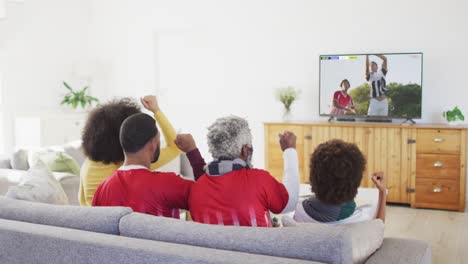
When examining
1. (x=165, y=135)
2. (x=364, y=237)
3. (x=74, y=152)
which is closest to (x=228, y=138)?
(x=165, y=135)

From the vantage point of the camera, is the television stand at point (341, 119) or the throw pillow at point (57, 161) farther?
the television stand at point (341, 119)

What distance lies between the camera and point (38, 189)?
8.55 ft

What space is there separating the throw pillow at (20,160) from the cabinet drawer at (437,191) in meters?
3.66

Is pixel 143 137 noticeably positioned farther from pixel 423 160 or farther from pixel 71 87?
pixel 71 87

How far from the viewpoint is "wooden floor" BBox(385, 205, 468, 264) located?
162 inches

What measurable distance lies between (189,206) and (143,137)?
0.34m

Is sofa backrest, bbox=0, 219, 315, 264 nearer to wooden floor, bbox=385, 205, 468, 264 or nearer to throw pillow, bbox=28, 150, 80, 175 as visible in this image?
throw pillow, bbox=28, 150, 80, 175

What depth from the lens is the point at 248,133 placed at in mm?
2240

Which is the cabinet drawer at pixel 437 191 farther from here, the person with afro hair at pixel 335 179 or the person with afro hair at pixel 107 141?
the person with afro hair at pixel 107 141

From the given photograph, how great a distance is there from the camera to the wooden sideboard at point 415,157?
5.32 metres

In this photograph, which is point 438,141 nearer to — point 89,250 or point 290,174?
point 290,174

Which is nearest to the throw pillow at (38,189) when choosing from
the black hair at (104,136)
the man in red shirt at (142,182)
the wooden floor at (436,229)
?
the black hair at (104,136)

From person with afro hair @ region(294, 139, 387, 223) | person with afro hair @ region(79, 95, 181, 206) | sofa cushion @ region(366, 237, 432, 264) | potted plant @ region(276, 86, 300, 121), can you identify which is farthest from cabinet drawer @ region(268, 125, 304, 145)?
sofa cushion @ region(366, 237, 432, 264)

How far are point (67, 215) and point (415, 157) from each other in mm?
4119
